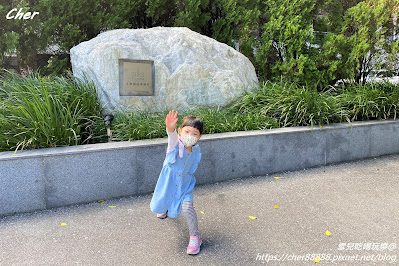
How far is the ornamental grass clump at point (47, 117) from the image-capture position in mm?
3459

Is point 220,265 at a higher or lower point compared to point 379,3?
lower

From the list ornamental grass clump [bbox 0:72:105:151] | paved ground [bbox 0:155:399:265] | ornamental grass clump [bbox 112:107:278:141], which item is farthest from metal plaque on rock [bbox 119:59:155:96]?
paved ground [bbox 0:155:399:265]

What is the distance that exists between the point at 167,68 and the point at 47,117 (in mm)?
2129

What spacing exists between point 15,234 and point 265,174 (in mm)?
3039

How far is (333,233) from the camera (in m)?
2.72

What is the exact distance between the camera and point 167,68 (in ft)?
16.5

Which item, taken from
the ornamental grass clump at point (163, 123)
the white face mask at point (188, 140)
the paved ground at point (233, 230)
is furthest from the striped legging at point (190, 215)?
the ornamental grass clump at point (163, 123)

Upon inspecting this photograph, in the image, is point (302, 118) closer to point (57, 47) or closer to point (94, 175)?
point (94, 175)

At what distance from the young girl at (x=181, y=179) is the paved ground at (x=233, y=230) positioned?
0.91 feet

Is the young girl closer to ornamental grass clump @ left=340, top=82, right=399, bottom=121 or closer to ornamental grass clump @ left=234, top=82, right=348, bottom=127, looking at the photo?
ornamental grass clump @ left=234, top=82, right=348, bottom=127

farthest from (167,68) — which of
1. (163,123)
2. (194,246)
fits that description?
(194,246)

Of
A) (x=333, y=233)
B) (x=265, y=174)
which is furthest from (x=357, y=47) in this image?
(x=333, y=233)

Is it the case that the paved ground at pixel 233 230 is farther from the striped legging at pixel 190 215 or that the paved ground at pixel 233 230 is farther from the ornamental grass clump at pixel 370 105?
the ornamental grass clump at pixel 370 105

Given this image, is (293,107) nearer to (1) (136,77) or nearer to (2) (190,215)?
(1) (136,77)
